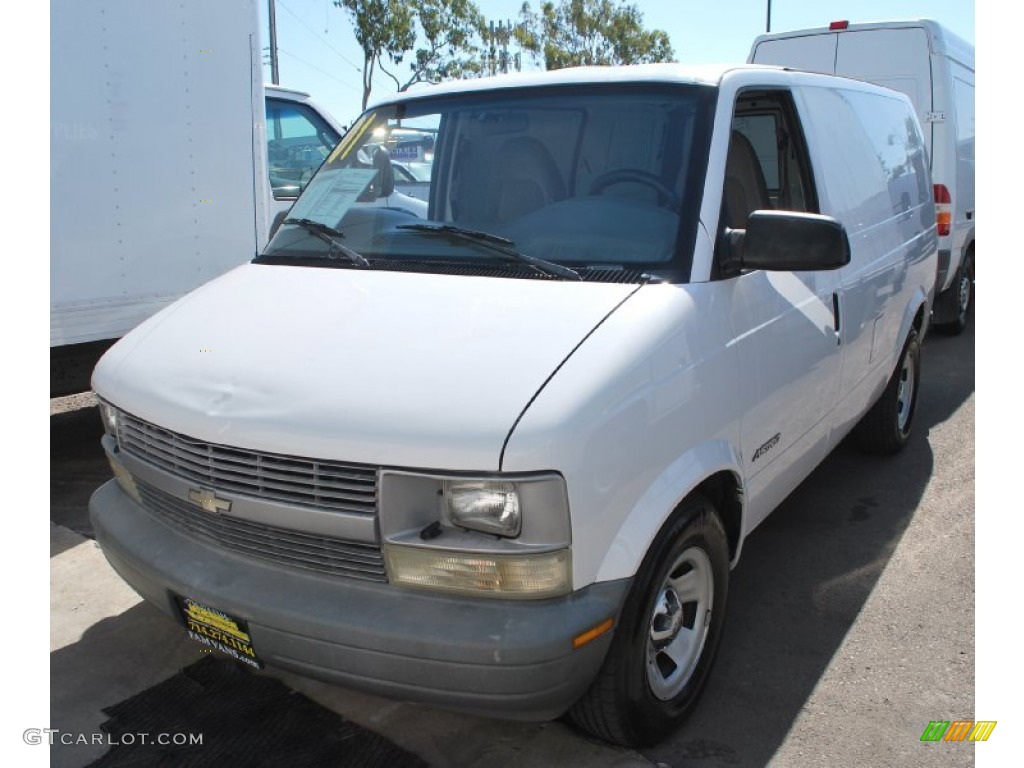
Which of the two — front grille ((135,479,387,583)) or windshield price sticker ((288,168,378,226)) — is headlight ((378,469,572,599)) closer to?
front grille ((135,479,387,583))

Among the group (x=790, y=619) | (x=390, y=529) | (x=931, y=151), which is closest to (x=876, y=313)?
(x=790, y=619)

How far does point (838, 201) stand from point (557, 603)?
2.54 m

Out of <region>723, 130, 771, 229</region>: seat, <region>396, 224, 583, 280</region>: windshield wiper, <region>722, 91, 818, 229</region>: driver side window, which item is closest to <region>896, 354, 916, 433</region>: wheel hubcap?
<region>722, 91, 818, 229</region>: driver side window

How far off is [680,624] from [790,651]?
2.42 feet

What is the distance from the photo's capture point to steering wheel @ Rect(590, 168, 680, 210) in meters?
3.01

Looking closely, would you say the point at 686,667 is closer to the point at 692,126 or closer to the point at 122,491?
the point at 692,126

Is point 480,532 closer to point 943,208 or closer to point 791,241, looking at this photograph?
point 791,241

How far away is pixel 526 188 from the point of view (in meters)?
3.31

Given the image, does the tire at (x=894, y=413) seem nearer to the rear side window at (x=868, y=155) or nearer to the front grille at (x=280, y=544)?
the rear side window at (x=868, y=155)

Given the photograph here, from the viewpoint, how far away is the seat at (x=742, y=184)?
3.20 m

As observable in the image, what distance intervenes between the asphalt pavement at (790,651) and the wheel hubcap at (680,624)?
0.66 feet

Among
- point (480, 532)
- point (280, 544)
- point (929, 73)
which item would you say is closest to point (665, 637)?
point (480, 532)

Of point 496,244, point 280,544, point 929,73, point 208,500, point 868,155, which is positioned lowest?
point 280,544

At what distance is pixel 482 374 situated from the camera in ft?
7.91
